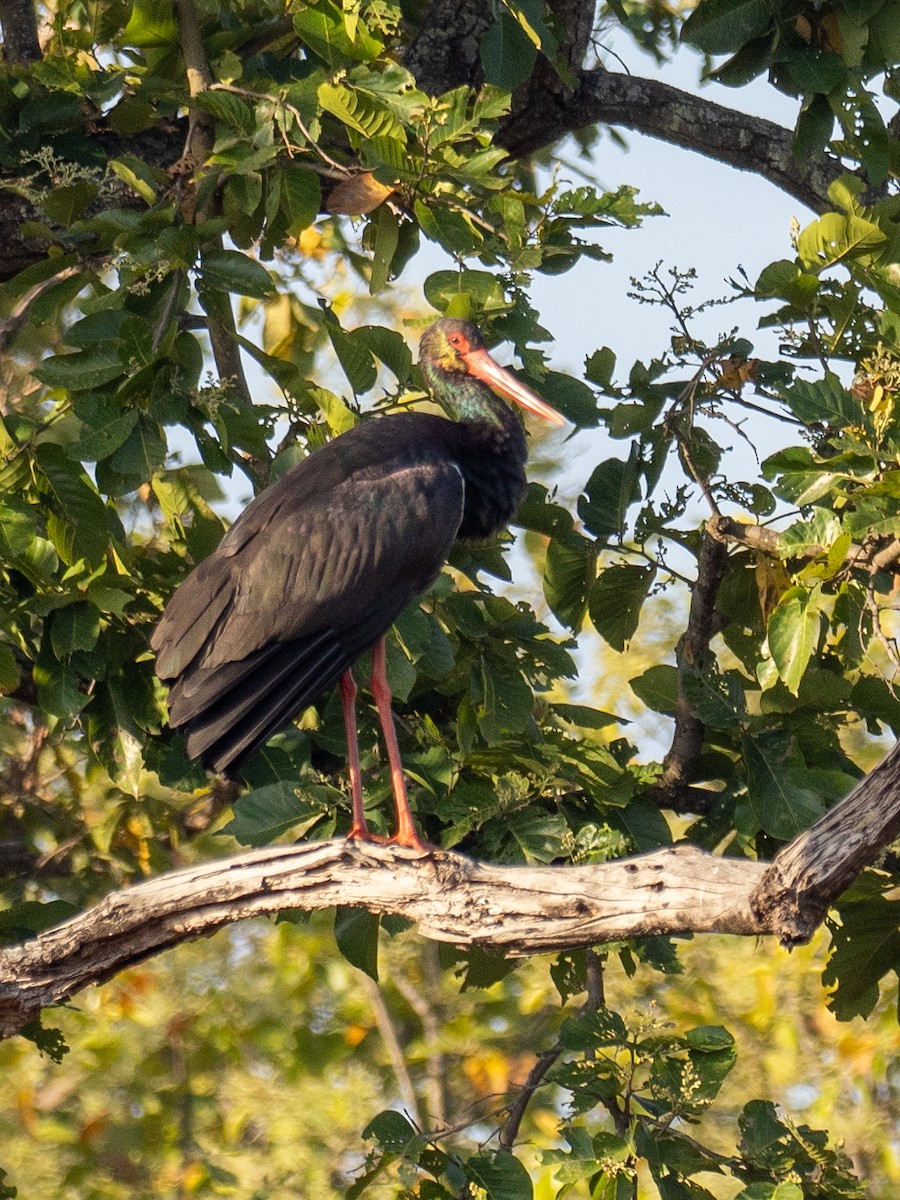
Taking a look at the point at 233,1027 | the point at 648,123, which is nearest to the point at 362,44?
the point at 648,123

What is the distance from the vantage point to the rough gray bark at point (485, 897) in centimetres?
318

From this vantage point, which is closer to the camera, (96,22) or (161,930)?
(161,930)

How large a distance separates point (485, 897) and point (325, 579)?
4.56 ft

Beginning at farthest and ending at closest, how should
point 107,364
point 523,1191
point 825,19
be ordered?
point 825,19
point 107,364
point 523,1191

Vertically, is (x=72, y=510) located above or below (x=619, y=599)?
above

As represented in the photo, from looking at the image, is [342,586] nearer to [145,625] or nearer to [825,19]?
[145,625]

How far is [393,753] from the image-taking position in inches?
199

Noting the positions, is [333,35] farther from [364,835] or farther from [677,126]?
[364,835]

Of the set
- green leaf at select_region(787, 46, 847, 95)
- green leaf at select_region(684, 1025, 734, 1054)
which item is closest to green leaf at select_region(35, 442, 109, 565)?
green leaf at select_region(684, 1025, 734, 1054)

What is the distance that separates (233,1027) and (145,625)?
471 centimetres

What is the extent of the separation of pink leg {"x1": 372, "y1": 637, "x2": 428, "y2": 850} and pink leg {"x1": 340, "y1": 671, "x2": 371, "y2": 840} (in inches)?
3.7

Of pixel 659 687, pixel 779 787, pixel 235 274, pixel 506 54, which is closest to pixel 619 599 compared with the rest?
pixel 659 687

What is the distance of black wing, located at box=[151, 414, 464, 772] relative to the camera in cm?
452

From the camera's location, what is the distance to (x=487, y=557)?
5766 mm
